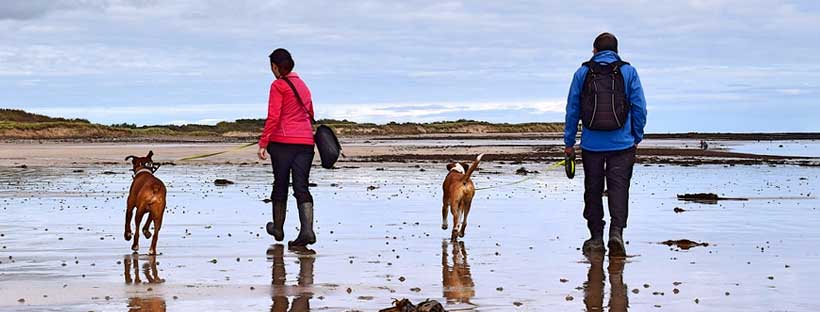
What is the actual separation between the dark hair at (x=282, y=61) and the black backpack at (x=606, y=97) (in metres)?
3.02

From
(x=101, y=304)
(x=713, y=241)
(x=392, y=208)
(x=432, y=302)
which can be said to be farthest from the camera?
(x=392, y=208)

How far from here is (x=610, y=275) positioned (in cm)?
943

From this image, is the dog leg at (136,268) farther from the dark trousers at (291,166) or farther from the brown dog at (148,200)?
the dark trousers at (291,166)

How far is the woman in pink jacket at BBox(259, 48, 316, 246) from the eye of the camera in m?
11.6

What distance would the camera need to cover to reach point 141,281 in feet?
29.7

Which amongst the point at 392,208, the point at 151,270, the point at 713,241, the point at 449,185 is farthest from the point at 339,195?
the point at 151,270

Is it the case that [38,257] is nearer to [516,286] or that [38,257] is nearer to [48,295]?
[48,295]

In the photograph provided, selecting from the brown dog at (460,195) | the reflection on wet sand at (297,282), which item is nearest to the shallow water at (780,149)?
the brown dog at (460,195)

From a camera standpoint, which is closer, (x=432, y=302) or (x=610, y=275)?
(x=432, y=302)

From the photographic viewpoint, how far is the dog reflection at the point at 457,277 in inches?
325

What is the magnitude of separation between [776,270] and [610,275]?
1.43 m

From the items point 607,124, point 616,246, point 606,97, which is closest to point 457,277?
point 616,246

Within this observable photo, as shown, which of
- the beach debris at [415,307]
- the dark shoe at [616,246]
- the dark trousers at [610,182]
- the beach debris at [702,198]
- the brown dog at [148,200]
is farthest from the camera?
the beach debris at [702,198]

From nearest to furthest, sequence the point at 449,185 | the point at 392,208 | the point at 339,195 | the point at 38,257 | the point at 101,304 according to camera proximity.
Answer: the point at 101,304 → the point at 38,257 → the point at 449,185 → the point at 392,208 → the point at 339,195
